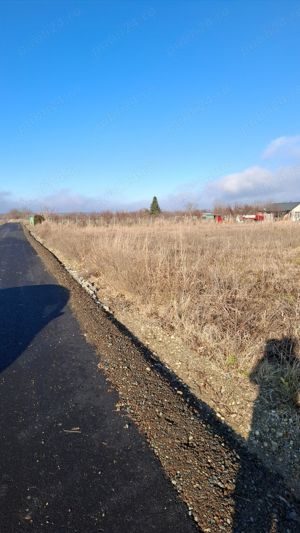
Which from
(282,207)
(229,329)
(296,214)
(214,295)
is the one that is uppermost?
(282,207)

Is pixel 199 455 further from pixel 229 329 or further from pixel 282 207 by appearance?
pixel 282 207

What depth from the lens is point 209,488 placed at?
2361mm

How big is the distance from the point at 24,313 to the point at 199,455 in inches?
195

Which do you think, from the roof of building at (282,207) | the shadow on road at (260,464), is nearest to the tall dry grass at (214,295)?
the shadow on road at (260,464)

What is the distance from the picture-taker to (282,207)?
7538 cm

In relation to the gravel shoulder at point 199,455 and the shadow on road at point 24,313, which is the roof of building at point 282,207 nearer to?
the shadow on road at point 24,313

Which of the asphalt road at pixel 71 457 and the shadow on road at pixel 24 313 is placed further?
the shadow on road at pixel 24 313

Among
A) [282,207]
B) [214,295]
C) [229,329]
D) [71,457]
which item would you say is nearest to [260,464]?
[71,457]

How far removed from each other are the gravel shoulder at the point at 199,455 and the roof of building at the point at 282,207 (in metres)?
76.9

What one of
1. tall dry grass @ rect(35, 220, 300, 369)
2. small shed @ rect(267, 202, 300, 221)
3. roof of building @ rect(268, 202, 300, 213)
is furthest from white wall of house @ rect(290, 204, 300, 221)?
tall dry grass @ rect(35, 220, 300, 369)

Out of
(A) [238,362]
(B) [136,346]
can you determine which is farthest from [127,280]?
(A) [238,362]

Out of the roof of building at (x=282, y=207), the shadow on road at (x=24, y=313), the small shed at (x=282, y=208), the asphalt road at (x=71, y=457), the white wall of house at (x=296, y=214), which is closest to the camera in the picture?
the asphalt road at (x=71, y=457)

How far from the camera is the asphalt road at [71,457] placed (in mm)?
2119

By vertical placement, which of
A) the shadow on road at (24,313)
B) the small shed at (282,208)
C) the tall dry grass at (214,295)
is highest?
the small shed at (282,208)
